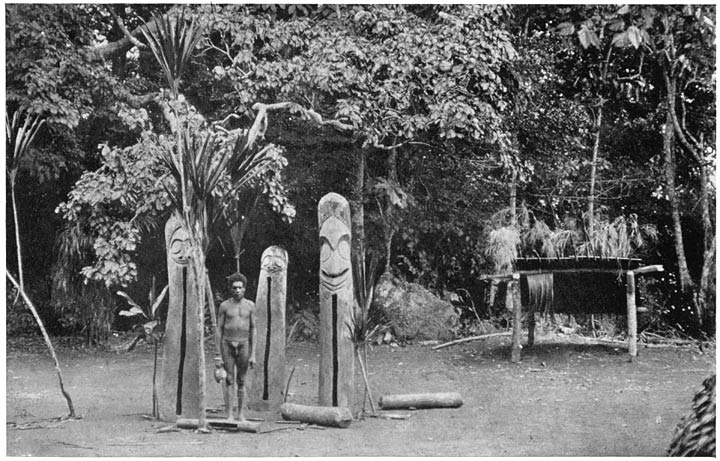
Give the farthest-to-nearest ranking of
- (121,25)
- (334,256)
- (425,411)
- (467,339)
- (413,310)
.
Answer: (413,310) < (467,339) < (121,25) < (425,411) < (334,256)

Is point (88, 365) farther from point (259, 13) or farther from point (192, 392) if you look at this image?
point (259, 13)

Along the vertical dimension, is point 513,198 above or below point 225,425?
above

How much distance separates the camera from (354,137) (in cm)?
830

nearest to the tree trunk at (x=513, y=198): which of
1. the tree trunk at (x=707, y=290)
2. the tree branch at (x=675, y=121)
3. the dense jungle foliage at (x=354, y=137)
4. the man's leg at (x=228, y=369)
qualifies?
the dense jungle foliage at (x=354, y=137)

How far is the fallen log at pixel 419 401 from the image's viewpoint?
21.5 ft

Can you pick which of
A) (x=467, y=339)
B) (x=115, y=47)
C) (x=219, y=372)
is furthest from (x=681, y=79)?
(x=115, y=47)

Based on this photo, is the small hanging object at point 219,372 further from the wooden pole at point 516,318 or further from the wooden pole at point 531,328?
the wooden pole at point 531,328

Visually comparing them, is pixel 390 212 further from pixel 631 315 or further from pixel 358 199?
pixel 631 315

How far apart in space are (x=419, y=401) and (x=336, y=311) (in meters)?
0.97

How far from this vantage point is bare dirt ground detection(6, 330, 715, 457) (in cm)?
550

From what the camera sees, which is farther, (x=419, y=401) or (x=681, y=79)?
(x=681, y=79)

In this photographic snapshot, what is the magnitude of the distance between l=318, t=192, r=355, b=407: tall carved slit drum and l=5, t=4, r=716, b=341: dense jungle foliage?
1.16m

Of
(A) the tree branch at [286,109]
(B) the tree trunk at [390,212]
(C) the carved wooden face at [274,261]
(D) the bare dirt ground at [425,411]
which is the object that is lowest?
(D) the bare dirt ground at [425,411]

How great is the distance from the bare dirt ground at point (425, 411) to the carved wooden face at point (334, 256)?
1.05 meters
